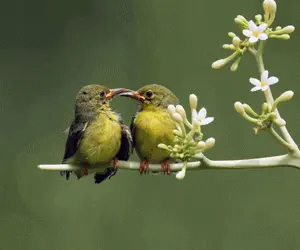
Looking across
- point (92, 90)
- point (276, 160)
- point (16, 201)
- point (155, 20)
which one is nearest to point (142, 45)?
point (155, 20)

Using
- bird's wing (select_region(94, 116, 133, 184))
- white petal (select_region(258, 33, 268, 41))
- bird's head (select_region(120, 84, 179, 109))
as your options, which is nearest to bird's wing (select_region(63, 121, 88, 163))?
bird's wing (select_region(94, 116, 133, 184))

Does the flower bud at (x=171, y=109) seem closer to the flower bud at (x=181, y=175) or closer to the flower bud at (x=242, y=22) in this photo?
the flower bud at (x=181, y=175)

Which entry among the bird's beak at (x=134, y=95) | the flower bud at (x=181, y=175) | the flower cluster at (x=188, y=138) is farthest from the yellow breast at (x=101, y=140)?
the flower bud at (x=181, y=175)

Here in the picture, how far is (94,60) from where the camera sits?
7375 mm

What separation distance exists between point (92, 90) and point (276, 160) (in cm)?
135

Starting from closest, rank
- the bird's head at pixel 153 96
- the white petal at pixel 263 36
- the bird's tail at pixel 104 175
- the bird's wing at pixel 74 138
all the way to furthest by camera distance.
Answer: the white petal at pixel 263 36 → the bird's tail at pixel 104 175 → the bird's wing at pixel 74 138 → the bird's head at pixel 153 96

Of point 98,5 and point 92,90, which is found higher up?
point 98,5

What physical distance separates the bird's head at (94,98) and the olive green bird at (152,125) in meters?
0.08

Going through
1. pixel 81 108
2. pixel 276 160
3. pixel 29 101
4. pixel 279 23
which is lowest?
pixel 276 160

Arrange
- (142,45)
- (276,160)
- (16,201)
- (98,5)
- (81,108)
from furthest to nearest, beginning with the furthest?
(98,5) < (142,45) < (16,201) < (81,108) < (276,160)

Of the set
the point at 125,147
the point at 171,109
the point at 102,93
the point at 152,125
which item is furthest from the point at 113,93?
the point at 171,109

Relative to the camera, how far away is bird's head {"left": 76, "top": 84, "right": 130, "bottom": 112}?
10.8 feet

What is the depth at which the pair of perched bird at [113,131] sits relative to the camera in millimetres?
3041

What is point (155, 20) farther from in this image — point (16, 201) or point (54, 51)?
point (16, 201)
